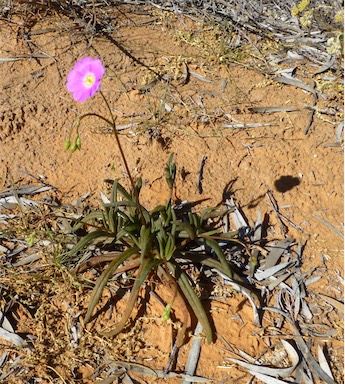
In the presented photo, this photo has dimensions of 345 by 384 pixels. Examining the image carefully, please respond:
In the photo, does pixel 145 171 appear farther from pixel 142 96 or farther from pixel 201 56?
pixel 201 56

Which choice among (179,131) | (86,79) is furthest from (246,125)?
(86,79)

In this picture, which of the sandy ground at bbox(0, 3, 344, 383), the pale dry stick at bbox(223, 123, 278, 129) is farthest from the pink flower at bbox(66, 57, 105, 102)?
the pale dry stick at bbox(223, 123, 278, 129)

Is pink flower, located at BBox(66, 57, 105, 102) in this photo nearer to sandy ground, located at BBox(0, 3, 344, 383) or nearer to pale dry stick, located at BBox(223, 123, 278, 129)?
sandy ground, located at BBox(0, 3, 344, 383)

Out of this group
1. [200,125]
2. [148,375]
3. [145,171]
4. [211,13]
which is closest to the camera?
[148,375]

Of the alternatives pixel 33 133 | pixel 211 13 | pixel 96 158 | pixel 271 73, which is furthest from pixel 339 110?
pixel 33 133

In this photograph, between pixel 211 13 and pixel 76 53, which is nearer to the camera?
pixel 76 53

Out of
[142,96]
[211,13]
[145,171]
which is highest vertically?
[211,13]

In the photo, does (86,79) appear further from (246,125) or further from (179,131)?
(246,125)
